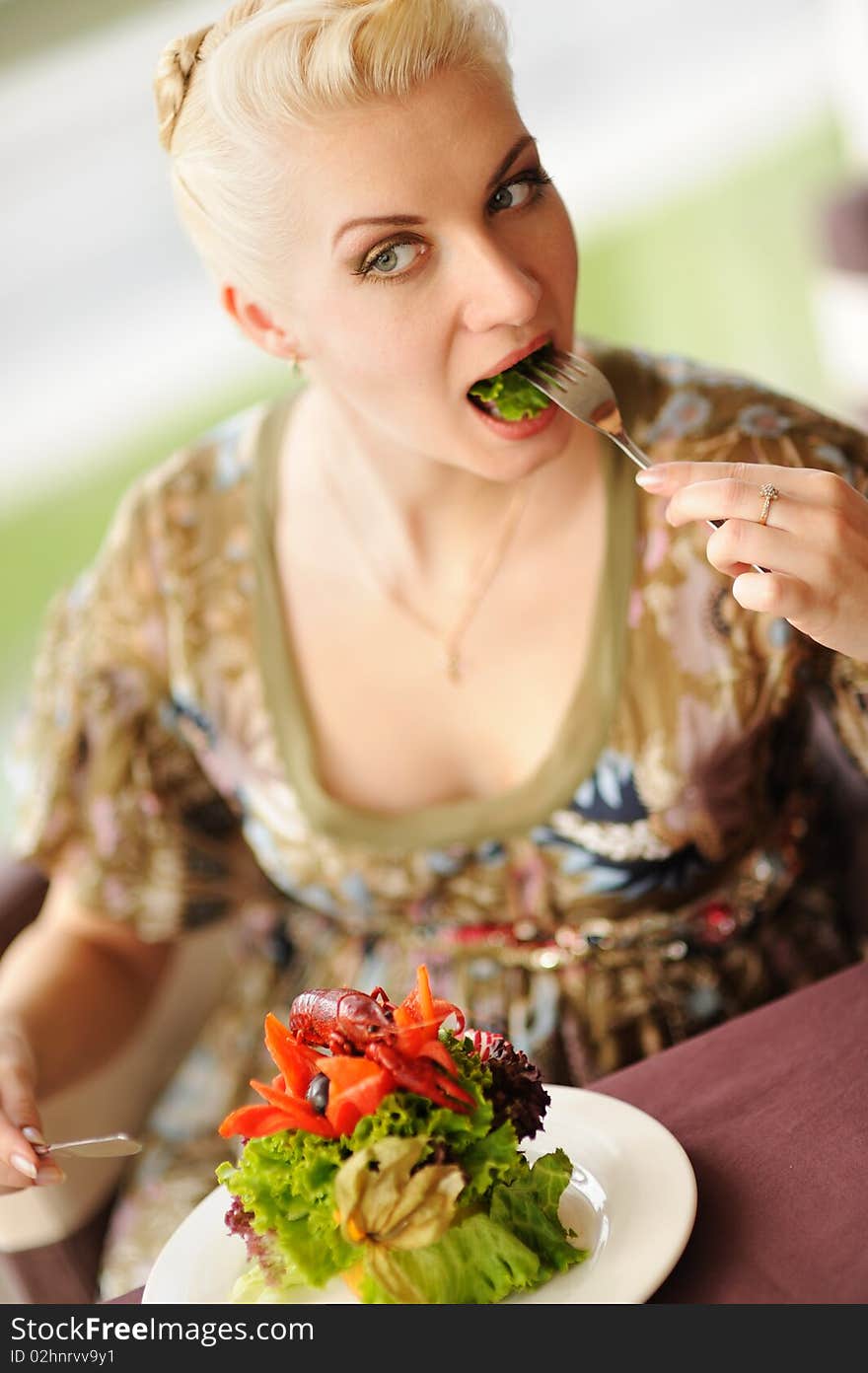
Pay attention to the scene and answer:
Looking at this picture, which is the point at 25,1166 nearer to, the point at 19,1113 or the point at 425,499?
the point at 19,1113

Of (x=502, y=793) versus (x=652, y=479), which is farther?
(x=502, y=793)

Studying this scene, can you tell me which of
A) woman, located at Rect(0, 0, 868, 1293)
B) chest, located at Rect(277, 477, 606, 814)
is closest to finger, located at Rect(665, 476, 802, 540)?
woman, located at Rect(0, 0, 868, 1293)

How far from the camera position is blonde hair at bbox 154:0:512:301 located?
3.68 feet

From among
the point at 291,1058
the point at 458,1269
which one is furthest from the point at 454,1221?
the point at 291,1058

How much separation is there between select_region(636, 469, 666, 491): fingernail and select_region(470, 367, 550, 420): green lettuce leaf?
0.22m

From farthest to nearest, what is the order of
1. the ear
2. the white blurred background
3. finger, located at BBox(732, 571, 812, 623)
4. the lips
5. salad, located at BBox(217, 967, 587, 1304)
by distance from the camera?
1. the white blurred background
2. the ear
3. the lips
4. finger, located at BBox(732, 571, 812, 623)
5. salad, located at BBox(217, 967, 587, 1304)

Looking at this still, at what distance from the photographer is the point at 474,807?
4.73ft

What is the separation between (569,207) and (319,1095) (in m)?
3.00

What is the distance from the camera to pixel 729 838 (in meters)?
1.45

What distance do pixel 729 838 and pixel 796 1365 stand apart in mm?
679

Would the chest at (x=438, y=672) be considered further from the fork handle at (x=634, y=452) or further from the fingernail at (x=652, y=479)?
the fingernail at (x=652, y=479)

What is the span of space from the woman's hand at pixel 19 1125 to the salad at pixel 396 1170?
0.80 feet

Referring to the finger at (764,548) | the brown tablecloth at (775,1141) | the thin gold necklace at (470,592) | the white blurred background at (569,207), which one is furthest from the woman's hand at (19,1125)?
the white blurred background at (569,207)

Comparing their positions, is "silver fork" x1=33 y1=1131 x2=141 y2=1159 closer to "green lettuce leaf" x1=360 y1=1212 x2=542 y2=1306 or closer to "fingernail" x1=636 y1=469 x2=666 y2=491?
"green lettuce leaf" x1=360 y1=1212 x2=542 y2=1306
